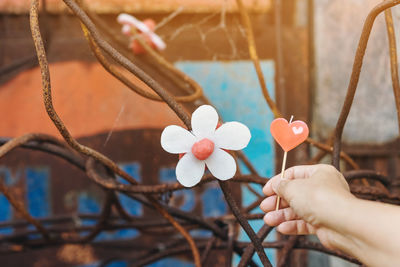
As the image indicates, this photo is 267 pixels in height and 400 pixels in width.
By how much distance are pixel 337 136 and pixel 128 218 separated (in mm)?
681

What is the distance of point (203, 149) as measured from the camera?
0.49 metres

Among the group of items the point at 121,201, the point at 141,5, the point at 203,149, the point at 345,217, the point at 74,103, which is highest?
the point at 141,5

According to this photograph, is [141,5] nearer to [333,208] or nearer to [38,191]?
[38,191]

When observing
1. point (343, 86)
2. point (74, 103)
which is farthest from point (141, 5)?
point (343, 86)

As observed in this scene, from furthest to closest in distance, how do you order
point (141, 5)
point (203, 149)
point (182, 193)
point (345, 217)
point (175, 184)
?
point (182, 193)
point (141, 5)
point (175, 184)
point (203, 149)
point (345, 217)

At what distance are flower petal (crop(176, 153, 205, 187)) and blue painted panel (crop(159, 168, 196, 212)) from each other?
3.51ft

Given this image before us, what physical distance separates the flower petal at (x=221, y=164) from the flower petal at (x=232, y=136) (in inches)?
0.5

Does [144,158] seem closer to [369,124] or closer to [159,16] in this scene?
[159,16]

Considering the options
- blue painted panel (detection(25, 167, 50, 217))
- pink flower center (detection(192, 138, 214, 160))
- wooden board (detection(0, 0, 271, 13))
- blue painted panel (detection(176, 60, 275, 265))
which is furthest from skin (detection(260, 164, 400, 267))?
blue painted panel (detection(25, 167, 50, 217))

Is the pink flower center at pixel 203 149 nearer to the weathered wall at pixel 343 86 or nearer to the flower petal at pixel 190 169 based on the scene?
the flower petal at pixel 190 169

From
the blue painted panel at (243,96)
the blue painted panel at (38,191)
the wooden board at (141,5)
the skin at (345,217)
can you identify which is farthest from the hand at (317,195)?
the blue painted panel at (38,191)

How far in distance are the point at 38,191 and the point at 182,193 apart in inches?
25.6

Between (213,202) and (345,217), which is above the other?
(213,202)

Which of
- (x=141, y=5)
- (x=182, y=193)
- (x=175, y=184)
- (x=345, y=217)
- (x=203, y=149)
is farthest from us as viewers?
(x=182, y=193)
